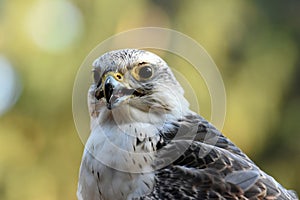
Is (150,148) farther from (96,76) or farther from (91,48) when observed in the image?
(91,48)

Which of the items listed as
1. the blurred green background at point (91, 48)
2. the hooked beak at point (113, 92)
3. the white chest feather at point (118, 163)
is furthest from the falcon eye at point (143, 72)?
the blurred green background at point (91, 48)

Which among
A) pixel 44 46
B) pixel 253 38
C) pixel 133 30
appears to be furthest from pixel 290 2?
pixel 44 46

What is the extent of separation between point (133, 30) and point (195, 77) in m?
1.24

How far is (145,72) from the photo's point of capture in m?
3.51

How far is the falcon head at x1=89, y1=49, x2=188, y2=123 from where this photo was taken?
3.27 m

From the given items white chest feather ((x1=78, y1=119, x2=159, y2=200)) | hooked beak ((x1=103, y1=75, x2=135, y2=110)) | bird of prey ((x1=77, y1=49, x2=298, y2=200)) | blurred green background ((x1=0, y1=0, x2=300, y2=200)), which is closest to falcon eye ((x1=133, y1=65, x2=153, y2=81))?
bird of prey ((x1=77, y1=49, x2=298, y2=200))

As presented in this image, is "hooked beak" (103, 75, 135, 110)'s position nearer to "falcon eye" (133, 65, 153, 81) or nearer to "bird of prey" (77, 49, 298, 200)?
"bird of prey" (77, 49, 298, 200)

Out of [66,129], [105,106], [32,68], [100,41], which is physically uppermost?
[105,106]

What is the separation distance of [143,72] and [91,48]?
3.95 meters

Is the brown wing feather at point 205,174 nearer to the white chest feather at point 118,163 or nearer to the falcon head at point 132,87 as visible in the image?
the white chest feather at point 118,163

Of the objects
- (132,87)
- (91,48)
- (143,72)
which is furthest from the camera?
(91,48)

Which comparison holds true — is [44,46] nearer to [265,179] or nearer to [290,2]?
[290,2]

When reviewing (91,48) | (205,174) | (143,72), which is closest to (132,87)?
(143,72)

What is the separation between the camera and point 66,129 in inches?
283
